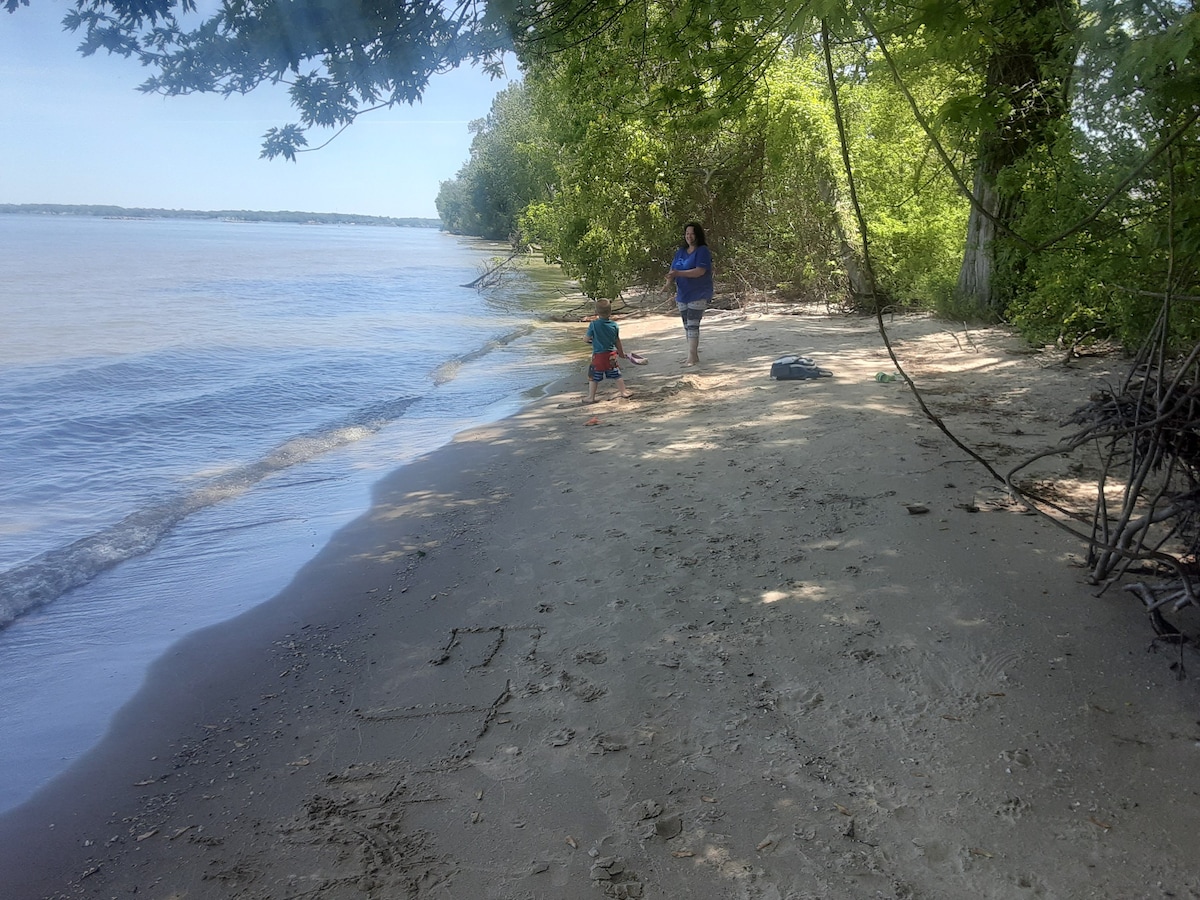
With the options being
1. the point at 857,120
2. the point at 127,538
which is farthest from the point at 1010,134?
the point at 127,538

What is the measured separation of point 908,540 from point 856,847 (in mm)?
2524

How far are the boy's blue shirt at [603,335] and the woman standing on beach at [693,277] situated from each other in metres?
1.51

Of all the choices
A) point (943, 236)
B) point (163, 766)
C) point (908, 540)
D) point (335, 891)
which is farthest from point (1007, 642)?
point (943, 236)

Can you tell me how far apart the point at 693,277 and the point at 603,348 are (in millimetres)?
1756

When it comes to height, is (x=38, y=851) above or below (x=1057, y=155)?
below

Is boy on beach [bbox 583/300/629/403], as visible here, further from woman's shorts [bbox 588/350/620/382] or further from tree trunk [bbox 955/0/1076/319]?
tree trunk [bbox 955/0/1076/319]

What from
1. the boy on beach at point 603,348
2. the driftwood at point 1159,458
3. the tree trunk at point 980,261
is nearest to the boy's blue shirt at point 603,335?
the boy on beach at point 603,348

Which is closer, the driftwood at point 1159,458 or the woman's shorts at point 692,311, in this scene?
the driftwood at point 1159,458

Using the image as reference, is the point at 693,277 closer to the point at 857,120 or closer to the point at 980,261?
the point at 980,261

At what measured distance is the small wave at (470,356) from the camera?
15.5 metres

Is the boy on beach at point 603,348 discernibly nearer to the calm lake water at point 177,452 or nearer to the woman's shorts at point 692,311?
the woman's shorts at point 692,311

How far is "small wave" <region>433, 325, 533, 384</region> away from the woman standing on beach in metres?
5.33

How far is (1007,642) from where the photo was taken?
3742 mm

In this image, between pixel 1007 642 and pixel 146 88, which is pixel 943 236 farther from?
pixel 146 88
